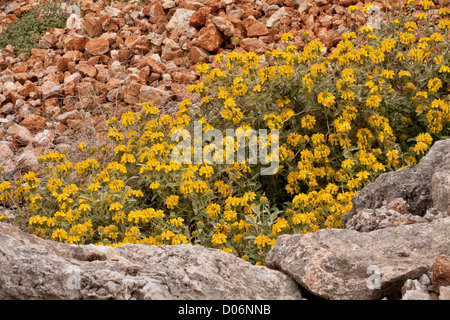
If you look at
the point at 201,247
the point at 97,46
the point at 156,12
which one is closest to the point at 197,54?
the point at 156,12

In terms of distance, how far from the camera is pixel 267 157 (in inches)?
147

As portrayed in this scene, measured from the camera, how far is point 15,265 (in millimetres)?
1906

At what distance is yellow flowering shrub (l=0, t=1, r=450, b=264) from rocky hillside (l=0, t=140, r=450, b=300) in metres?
0.78

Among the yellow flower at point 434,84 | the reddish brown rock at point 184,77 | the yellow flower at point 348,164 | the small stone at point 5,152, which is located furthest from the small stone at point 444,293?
the small stone at point 5,152

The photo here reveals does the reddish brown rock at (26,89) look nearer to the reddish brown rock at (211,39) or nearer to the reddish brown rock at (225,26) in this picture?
the reddish brown rock at (211,39)

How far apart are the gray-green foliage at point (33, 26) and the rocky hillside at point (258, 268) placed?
5.49 metres

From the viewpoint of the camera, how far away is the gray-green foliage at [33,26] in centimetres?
714

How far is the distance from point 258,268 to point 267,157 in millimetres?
1624

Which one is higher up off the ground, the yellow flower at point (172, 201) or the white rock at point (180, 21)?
the yellow flower at point (172, 201)

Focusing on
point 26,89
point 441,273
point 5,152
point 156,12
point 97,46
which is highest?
point 441,273

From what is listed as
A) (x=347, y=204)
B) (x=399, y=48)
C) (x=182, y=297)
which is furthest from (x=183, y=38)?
(x=182, y=297)

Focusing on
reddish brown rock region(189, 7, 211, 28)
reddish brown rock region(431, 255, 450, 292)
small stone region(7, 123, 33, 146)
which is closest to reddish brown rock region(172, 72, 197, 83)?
reddish brown rock region(189, 7, 211, 28)

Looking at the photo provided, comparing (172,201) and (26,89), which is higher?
(172,201)

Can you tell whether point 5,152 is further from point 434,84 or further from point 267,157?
point 434,84
